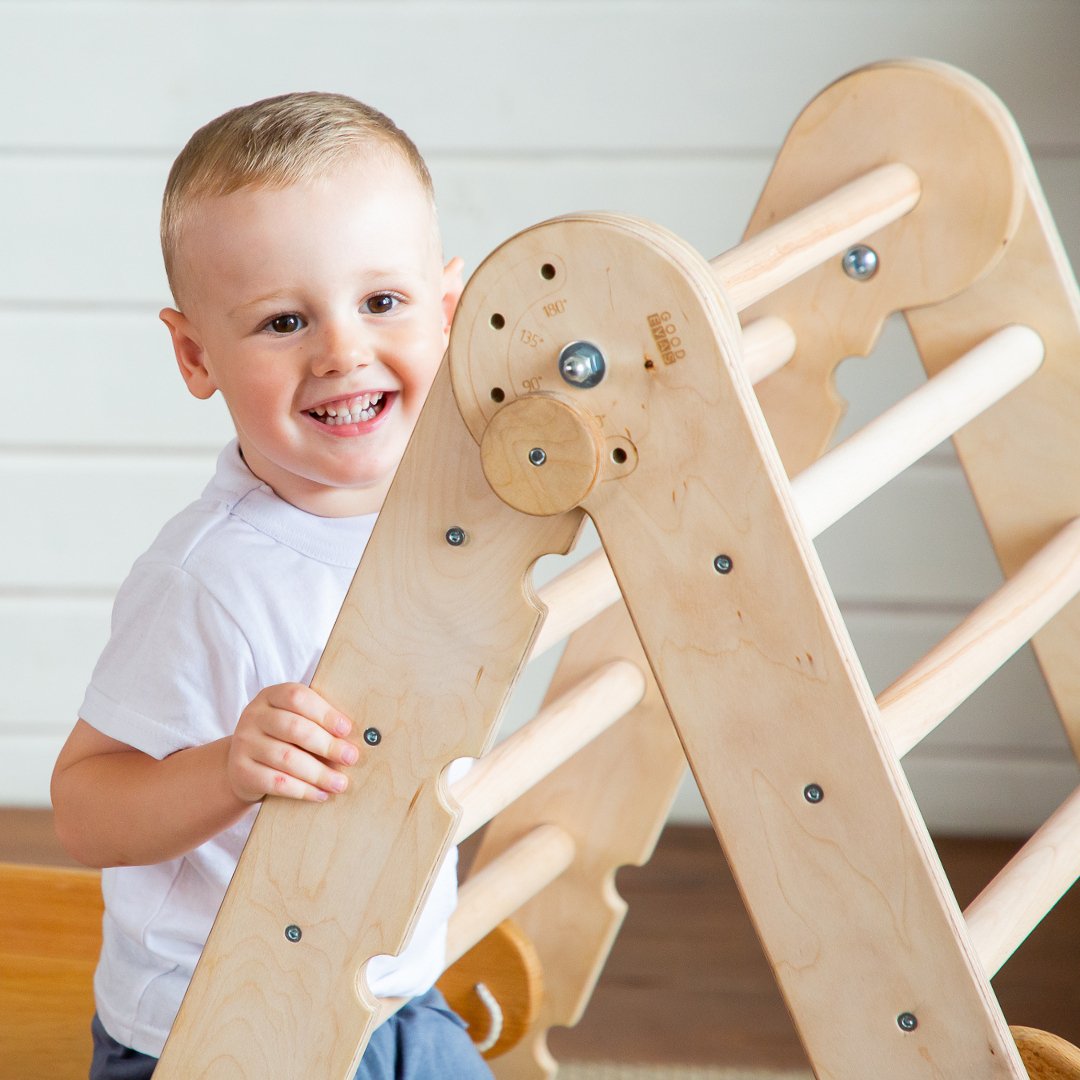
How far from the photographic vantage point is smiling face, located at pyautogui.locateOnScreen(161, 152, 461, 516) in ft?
2.41

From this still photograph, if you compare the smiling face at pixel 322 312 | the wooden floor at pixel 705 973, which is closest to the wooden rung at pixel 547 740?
the smiling face at pixel 322 312

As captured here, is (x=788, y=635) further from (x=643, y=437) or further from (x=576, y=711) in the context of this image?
(x=576, y=711)

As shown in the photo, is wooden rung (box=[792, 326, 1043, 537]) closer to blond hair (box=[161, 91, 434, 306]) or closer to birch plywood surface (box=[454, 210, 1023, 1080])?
birch plywood surface (box=[454, 210, 1023, 1080])

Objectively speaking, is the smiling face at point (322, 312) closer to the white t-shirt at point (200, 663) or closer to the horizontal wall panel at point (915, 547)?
the white t-shirt at point (200, 663)

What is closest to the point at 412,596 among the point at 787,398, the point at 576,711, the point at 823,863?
the point at 823,863

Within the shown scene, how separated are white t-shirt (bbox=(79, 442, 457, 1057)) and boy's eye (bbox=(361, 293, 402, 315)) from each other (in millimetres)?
133

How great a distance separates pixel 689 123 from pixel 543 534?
1.07 metres

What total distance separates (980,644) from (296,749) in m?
0.43

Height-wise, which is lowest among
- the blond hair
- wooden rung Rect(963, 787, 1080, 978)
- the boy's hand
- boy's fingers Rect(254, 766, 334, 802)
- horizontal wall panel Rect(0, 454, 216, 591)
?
boy's fingers Rect(254, 766, 334, 802)

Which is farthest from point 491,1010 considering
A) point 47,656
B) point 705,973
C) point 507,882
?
point 47,656

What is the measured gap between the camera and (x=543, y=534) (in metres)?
0.60

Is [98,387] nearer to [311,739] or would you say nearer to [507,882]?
[507,882]

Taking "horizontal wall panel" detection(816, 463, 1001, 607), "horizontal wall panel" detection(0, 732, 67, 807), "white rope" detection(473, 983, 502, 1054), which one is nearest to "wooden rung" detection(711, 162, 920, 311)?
"white rope" detection(473, 983, 502, 1054)

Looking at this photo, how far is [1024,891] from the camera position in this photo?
81cm
